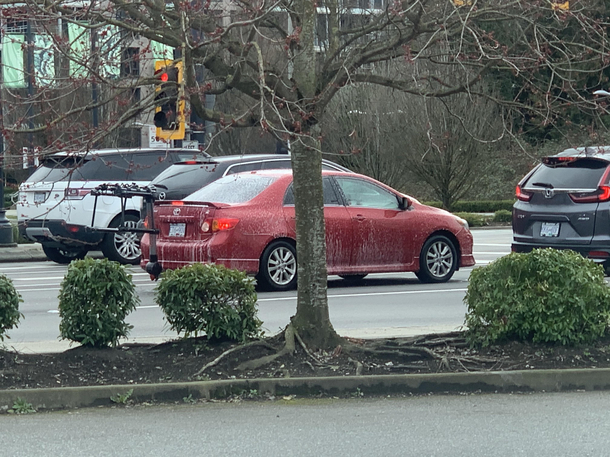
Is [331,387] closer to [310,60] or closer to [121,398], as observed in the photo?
[121,398]

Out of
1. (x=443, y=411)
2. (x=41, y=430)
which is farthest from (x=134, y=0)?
(x=443, y=411)

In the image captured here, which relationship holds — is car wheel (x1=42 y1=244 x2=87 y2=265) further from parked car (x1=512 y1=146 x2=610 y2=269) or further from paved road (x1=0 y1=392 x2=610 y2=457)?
paved road (x1=0 y1=392 x2=610 y2=457)

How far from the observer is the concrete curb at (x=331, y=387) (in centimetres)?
692

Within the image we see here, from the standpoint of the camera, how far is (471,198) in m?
46.4

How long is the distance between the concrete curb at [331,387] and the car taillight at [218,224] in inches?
220

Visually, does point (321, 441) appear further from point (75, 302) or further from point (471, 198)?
point (471, 198)

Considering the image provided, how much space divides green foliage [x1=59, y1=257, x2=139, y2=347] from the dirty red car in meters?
4.65

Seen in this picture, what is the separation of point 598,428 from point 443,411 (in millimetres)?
1024

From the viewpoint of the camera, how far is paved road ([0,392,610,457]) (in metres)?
5.87

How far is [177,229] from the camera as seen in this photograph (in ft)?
42.2

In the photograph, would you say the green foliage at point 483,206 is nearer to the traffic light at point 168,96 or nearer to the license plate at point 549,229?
the license plate at point 549,229

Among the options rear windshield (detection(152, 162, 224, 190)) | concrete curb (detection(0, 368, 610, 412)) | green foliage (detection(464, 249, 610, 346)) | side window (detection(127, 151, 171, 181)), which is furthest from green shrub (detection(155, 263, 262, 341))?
side window (detection(127, 151, 171, 181))

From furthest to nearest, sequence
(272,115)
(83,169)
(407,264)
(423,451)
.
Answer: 1. (83,169)
2. (407,264)
3. (272,115)
4. (423,451)

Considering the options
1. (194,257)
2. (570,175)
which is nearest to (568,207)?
(570,175)
